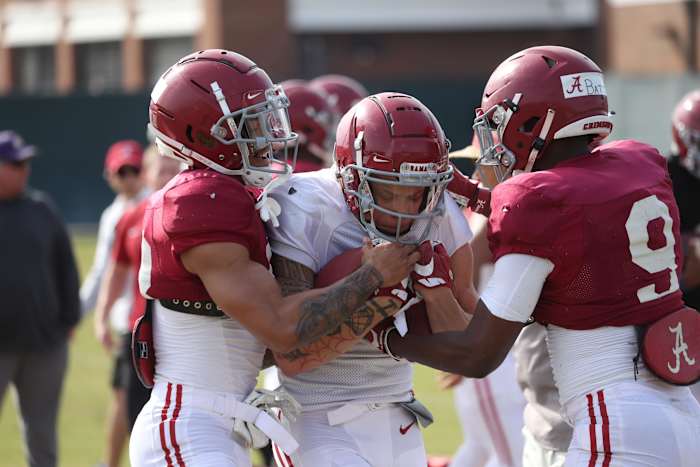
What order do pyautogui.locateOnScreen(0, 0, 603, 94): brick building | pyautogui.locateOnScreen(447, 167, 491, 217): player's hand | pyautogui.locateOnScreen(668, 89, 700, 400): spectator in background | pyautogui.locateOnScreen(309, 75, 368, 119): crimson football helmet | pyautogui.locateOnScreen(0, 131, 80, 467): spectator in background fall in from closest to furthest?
pyautogui.locateOnScreen(447, 167, 491, 217): player's hand, pyautogui.locateOnScreen(668, 89, 700, 400): spectator in background, pyautogui.locateOnScreen(0, 131, 80, 467): spectator in background, pyautogui.locateOnScreen(309, 75, 368, 119): crimson football helmet, pyautogui.locateOnScreen(0, 0, 603, 94): brick building

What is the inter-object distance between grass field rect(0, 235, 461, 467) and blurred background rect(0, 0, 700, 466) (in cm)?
654

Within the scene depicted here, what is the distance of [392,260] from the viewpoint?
10.9 feet

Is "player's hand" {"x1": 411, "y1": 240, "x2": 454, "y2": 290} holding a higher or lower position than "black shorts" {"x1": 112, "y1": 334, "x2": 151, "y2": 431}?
higher

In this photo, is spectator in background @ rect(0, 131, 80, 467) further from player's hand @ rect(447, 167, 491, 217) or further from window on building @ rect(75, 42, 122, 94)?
window on building @ rect(75, 42, 122, 94)

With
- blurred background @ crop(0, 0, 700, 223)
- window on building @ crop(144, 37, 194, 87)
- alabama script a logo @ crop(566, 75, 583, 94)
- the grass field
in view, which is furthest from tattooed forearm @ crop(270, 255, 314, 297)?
window on building @ crop(144, 37, 194, 87)

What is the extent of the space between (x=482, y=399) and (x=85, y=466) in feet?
9.96

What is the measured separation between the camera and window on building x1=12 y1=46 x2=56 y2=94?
33.4 metres

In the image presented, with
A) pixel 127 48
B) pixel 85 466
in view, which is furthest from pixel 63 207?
pixel 85 466

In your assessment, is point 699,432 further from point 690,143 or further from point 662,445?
point 690,143

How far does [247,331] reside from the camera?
3.48 meters

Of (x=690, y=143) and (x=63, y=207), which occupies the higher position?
(x=690, y=143)

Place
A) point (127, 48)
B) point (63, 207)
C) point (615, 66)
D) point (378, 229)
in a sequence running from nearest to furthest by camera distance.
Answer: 1. point (378, 229)
2. point (63, 207)
3. point (615, 66)
4. point (127, 48)

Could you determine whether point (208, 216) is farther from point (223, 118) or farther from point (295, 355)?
point (295, 355)

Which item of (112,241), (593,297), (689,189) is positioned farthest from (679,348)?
(112,241)
